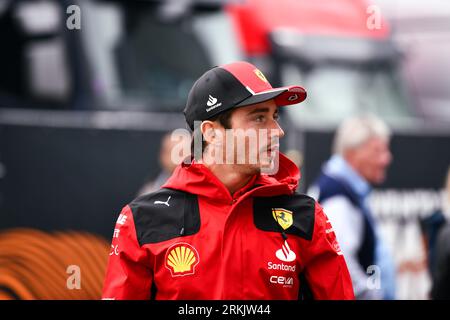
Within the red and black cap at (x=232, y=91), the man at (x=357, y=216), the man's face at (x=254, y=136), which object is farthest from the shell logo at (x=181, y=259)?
the man at (x=357, y=216)

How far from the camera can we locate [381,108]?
11031 millimetres

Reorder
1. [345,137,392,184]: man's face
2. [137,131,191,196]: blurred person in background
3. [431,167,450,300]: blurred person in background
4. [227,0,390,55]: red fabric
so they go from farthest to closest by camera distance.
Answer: [227,0,390,55]: red fabric
[137,131,191,196]: blurred person in background
[345,137,392,184]: man's face
[431,167,450,300]: blurred person in background

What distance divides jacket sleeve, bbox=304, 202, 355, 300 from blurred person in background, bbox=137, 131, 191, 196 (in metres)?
4.03

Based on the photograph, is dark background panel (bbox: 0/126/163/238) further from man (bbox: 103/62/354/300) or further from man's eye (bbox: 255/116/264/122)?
man's eye (bbox: 255/116/264/122)

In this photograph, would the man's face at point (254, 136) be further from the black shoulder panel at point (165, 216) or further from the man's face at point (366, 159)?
the man's face at point (366, 159)

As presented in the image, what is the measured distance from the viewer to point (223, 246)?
3373 millimetres

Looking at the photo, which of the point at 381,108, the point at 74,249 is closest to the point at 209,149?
the point at 74,249

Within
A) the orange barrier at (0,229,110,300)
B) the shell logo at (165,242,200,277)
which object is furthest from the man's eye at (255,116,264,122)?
the orange barrier at (0,229,110,300)

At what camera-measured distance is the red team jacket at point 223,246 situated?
3361mm

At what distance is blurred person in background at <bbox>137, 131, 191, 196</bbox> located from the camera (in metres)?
7.59

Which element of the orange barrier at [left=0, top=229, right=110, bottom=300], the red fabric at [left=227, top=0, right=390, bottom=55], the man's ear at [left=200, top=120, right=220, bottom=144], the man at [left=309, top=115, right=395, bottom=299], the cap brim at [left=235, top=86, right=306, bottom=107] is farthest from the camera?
the red fabric at [left=227, top=0, right=390, bottom=55]

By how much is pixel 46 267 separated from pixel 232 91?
423cm

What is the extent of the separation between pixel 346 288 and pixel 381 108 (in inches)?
305
